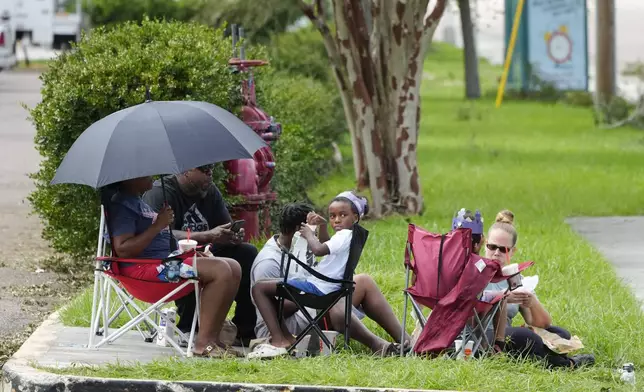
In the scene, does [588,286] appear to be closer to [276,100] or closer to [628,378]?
[628,378]

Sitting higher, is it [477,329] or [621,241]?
[477,329]

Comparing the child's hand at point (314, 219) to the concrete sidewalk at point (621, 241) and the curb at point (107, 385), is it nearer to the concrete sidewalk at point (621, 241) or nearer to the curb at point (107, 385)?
the curb at point (107, 385)

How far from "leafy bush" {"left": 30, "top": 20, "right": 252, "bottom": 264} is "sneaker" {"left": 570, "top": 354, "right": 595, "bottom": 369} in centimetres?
396

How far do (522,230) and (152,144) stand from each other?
6510 mm

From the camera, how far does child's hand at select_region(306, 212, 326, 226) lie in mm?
7754

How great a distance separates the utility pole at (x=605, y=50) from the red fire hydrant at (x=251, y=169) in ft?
73.0

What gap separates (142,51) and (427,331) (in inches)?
163

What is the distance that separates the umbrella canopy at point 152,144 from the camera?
24.5 feet

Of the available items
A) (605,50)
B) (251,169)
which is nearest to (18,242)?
(251,169)

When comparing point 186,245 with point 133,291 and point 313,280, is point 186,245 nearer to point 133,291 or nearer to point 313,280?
point 133,291

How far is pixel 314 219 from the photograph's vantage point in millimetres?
7773

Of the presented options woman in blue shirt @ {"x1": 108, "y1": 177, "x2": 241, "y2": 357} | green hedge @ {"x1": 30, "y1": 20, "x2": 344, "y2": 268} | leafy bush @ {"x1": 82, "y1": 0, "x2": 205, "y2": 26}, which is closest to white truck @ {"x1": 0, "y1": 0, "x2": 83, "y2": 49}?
leafy bush @ {"x1": 82, "y1": 0, "x2": 205, "y2": 26}

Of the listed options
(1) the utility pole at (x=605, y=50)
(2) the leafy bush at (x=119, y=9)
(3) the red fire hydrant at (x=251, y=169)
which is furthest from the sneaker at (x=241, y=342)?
(2) the leafy bush at (x=119, y=9)

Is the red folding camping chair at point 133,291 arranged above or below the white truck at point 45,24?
below
